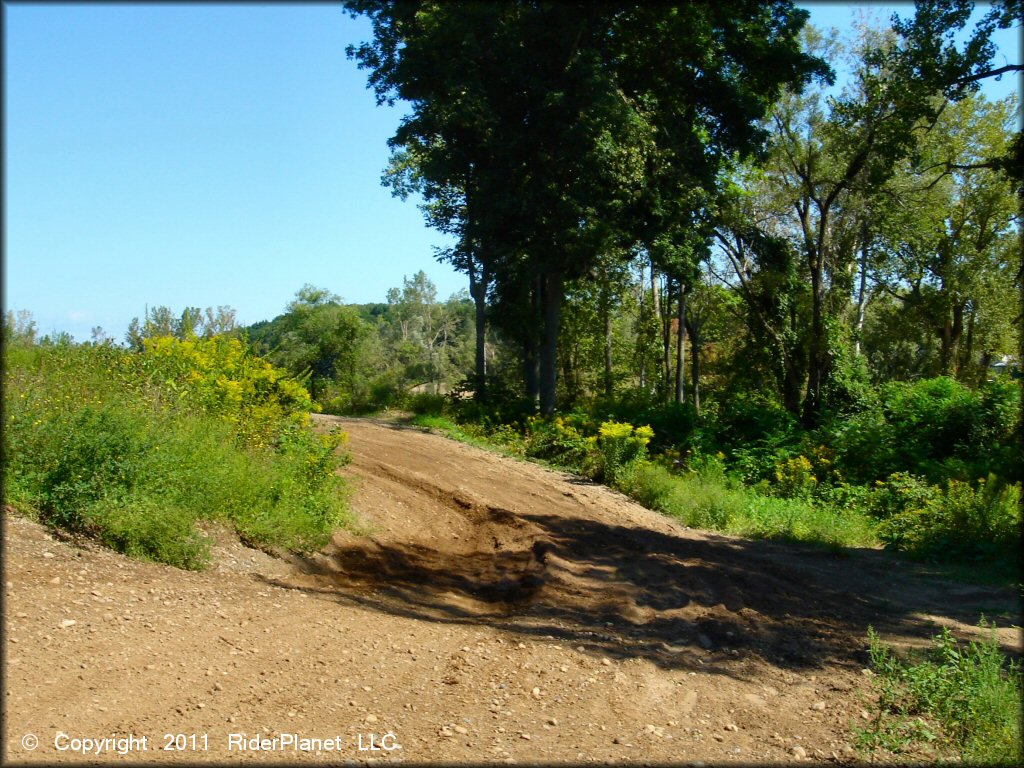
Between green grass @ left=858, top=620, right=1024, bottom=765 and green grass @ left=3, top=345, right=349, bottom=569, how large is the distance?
555 cm

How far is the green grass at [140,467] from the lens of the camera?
7.12 meters

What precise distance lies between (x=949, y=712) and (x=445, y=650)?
11.5 feet

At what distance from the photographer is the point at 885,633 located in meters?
7.65

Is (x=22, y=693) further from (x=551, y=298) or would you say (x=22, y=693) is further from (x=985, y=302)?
(x=985, y=302)

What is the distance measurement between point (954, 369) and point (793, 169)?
50.9 ft

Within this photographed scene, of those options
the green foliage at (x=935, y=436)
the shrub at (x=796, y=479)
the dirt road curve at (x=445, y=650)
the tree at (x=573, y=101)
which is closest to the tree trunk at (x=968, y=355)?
the tree at (x=573, y=101)

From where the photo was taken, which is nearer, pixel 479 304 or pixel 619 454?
pixel 619 454

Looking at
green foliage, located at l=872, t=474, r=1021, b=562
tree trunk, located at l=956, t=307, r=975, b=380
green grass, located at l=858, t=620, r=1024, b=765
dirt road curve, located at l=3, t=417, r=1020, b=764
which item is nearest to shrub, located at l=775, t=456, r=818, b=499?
green foliage, located at l=872, t=474, r=1021, b=562

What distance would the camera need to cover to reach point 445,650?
6.30 metres

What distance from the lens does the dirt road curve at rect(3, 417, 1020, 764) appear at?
4746 millimetres

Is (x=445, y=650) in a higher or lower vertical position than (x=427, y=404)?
lower

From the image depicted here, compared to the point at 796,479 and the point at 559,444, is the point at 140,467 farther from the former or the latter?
the point at 796,479

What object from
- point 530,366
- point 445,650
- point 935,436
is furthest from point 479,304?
point 445,650

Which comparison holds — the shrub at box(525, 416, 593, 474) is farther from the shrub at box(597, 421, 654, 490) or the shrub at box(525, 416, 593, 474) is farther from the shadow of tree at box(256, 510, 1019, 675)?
the shadow of tree at box(256, 510, 1019, 675)
